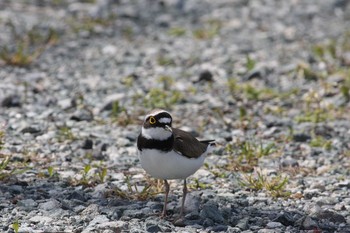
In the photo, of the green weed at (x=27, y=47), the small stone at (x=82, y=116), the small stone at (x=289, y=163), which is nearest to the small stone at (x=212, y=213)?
the small stone at (x=289, y=163)

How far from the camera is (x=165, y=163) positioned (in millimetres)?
6750

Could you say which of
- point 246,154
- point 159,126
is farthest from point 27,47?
point 159,126

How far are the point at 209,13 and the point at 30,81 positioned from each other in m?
5.16

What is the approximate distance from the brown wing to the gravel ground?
50cm

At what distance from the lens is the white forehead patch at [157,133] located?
6.75 meters

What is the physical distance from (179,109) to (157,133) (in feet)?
13.5

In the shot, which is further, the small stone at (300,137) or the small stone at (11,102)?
the small stone at (11,102)

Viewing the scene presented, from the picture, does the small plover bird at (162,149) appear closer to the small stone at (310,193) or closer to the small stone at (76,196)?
the small stone at (76,196)

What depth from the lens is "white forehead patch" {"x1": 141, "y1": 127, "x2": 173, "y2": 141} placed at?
6.75 m

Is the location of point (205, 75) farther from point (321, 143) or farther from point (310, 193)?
point (310, 193)

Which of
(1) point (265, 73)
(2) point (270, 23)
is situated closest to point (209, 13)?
(2) point (270, 23)

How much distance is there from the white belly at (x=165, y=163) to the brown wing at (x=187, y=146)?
0.05 metres

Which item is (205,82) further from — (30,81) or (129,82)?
(30,81)

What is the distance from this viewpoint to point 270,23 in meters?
15.1
